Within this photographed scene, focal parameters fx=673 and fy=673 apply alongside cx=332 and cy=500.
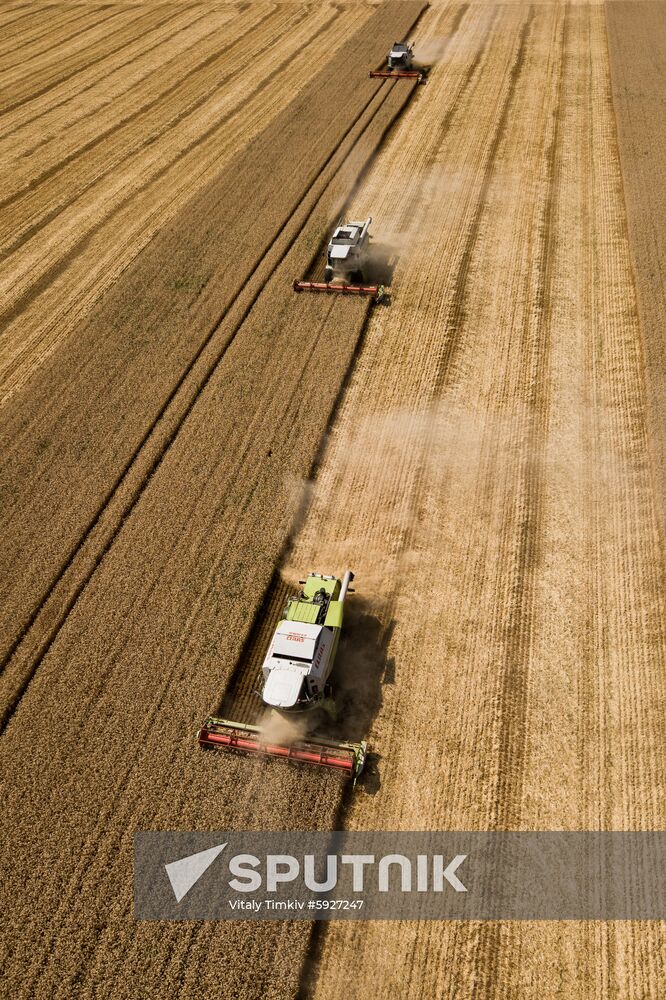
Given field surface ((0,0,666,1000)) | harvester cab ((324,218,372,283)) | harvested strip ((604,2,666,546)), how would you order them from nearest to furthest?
field surface ((0,0,666,1000)) < harvested strip ((604,2,666,546)) < harvester cab ((324,218,372,283))

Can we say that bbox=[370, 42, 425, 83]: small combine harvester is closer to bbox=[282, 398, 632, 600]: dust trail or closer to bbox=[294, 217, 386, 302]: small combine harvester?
bbox=[294, 217, 386, 302]: small combine harvester

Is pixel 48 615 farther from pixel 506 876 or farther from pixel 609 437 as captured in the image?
pixel 609 437

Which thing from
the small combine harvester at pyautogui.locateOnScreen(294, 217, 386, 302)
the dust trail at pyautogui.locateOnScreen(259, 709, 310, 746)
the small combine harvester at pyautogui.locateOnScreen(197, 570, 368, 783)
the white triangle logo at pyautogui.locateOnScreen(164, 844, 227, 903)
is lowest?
the white triangle logo at pyautogui.locateOnScreen(164, 844, 227, 903)

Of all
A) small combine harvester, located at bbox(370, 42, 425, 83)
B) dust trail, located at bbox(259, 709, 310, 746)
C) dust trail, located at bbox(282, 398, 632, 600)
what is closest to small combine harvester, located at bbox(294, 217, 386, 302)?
dust trail, located at bbox(282, 398, 632, 600)

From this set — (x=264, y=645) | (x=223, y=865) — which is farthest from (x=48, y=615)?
(x=223, y=865)

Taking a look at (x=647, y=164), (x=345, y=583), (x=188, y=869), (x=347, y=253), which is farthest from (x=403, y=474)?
(x=647, y=164)

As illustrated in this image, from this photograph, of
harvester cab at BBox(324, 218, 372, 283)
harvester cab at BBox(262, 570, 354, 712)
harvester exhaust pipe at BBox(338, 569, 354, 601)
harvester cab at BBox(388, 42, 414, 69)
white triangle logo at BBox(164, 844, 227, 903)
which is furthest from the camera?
harvester cab at BBox(388, 42, 414, 69)

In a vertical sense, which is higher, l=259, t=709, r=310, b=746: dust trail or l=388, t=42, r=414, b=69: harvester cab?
l=388, t=42, r=414, b=69: harvester cab

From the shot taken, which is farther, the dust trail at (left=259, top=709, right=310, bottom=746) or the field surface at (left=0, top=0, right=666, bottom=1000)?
the dust trail at (left=259, top=709, right=310, bottom=746)
